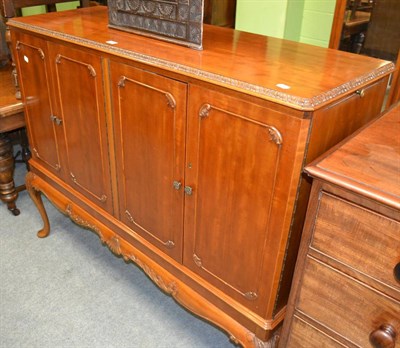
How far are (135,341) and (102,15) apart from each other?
1445mm

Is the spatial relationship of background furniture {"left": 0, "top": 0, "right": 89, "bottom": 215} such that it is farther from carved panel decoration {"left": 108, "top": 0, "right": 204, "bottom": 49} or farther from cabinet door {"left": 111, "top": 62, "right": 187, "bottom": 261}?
cabinet door {"left": 111, "top": 62, "right": 187, "bottom": 261}

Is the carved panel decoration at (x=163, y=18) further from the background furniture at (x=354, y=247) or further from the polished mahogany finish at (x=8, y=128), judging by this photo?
the polished mahogany finish at (x=8, y=128)

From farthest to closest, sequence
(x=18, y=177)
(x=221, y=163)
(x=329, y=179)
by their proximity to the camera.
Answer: (x=18, y=177), (x=221, y=163), (x=329, y=179)

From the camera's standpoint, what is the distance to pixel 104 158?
5.39ft

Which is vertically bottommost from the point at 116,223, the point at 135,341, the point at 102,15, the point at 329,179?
the point at 135,341

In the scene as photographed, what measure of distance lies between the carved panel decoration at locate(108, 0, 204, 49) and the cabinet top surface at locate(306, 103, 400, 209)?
0.60 m

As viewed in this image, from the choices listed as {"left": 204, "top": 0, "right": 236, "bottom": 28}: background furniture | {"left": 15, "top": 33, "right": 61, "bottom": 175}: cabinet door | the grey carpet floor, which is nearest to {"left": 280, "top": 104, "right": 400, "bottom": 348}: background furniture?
the grey carpet floor

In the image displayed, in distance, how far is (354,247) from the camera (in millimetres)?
955

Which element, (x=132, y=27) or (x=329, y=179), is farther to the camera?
(x=132, y=27)

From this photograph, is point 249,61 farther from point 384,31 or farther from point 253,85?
point 384,31

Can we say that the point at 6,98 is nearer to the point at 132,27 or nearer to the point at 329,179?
the point at 132,27

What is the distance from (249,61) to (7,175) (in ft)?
6.01

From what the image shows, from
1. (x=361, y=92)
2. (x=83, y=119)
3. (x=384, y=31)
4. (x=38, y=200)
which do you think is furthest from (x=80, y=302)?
(x=384, y=31)

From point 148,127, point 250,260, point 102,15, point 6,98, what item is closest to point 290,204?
point 250,260
